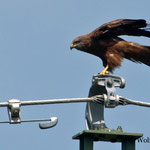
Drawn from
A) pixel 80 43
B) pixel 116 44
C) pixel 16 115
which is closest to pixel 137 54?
pixel 116 44

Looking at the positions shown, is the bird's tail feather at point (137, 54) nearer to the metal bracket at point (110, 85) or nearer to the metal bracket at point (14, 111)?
the metal bracket at point (110, 85)

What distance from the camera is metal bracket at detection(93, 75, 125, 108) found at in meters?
6.23

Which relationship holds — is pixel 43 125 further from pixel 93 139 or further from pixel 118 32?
pixel 118 32

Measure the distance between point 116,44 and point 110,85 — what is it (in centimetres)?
517

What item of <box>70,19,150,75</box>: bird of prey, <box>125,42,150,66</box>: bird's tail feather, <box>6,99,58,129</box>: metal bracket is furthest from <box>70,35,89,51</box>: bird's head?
<box>6,99,58,129</box>: metal bracket

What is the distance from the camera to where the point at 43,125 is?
6012 mm

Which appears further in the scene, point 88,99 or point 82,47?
point 82,47

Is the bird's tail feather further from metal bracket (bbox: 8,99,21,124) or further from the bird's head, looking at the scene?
metal bracket (bbox: 8,99,21,124)

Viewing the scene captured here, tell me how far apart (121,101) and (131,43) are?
5.43 m

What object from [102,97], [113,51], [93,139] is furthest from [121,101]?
[113,51]

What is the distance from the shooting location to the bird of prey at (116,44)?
11.1 meters

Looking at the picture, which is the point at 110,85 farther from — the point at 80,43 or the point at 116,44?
the point at 80,43

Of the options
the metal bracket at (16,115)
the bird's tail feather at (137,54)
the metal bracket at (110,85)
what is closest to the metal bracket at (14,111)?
the metal bracket at (16,115)

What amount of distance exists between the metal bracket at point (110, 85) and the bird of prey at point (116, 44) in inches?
173
